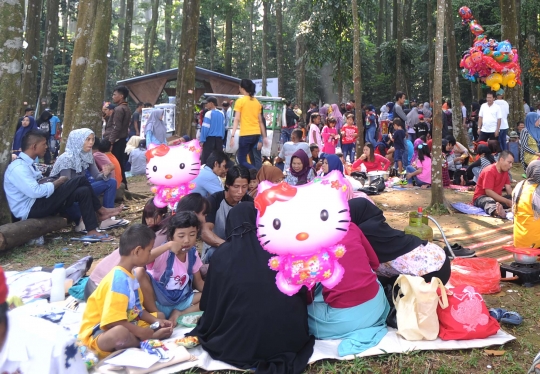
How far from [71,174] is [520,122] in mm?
10604

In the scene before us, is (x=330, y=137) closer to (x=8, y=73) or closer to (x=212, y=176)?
(x=212, y=176)

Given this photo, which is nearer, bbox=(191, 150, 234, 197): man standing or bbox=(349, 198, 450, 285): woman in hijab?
bbox=(349, 198, 450, 285): woman in hijab

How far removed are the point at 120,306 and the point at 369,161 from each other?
8.44 meters

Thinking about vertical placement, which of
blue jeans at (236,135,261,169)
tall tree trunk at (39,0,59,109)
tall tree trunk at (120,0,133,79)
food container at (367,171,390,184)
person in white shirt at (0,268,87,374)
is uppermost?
tall tree trunk at (120,0,133,79)

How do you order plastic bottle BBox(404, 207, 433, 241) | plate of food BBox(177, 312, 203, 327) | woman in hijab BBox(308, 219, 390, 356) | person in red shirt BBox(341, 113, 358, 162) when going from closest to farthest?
woman in hijab BBox(308, 219, 390, 356) < plate of food BBox(177, 312, 203, 327) < plastic bottle BBox(404, 207, 433, 241) < person in red shirt BBox(341, 113, 358, 162)

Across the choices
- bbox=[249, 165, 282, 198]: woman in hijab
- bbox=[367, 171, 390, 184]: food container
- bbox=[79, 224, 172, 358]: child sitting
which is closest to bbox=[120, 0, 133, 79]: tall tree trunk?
bbox=[367, 171, 390, 184]: food container

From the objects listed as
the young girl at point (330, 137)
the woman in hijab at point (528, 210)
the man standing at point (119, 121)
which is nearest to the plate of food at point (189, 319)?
the woman in hijab at point (528, 210)

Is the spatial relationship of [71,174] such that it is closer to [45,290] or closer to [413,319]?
[45,290]

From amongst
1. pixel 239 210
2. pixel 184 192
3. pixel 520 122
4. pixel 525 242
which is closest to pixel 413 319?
pixel 239 210

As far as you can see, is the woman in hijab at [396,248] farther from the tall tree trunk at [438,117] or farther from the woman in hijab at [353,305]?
the tall tree trunk at [438,117]

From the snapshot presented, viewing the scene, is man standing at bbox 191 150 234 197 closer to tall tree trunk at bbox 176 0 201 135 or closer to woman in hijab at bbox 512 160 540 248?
woman in hijab at bbox 512 160 540 248

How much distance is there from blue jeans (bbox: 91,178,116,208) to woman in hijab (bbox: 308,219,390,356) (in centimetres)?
451

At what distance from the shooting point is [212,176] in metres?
6.00

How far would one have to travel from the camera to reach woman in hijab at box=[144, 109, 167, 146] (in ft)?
40.2
